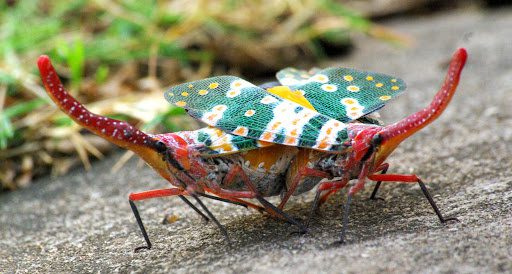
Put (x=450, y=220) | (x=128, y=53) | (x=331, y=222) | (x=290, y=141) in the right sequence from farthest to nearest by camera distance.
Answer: (x=128, y=53) < (x=331, y=222) < (x=450, y=220) < (x=290, y=141)

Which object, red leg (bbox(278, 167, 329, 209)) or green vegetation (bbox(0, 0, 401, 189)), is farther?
green vegetation (bbox(0, 0, 401, 189))

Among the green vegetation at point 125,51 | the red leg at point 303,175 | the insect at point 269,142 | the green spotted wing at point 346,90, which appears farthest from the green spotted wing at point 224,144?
the green vegetation at point 125,51

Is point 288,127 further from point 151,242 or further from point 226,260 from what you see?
point 151,242

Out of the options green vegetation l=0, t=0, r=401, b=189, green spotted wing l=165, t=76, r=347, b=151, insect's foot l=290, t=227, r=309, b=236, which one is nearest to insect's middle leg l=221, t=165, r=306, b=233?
insect's foot l=290, t=227, r=309, b=236

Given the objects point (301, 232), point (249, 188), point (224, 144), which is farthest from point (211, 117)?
point (301, 232)

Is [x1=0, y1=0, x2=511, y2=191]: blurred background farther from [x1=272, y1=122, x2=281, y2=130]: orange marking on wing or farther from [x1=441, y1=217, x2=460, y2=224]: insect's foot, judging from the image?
[x1=441, y1=217, x2=460, y2=224]: insect's foot

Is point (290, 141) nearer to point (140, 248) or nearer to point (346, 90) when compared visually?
point (346, 90)

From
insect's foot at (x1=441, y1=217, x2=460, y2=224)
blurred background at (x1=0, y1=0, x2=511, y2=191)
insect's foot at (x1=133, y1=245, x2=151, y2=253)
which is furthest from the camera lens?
blurred background at (x1=0, y1=0, x2=511, y2=191)

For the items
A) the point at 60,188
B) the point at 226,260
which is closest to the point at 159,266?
the point at 226,260
